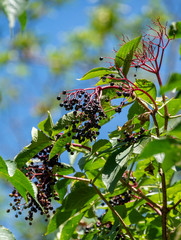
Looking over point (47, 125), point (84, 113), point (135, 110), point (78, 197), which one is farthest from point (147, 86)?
point (78, 197)

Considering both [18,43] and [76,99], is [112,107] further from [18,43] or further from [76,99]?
[18,43]

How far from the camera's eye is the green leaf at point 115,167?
124cm

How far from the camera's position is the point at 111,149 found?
1.33 m

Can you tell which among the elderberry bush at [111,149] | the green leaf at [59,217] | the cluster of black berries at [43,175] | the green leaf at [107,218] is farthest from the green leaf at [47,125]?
the green leaf at [107,218]

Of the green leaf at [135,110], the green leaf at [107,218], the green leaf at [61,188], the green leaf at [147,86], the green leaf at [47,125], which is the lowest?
the green leaf at [107,218]

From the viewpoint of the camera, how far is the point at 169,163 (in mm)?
1200

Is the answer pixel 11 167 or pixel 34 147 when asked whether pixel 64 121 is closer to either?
pixel 34 147

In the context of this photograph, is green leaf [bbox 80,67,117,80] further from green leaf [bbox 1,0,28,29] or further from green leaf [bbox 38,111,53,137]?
green leaf [bbox 1,0,28,29]

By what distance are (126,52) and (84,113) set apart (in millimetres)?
279

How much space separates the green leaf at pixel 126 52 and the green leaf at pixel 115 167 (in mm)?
320

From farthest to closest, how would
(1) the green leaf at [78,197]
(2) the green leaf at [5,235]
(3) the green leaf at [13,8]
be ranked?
(1) the green leaf at [78,197] → (2) the green leaf at [5,235] → (3) the green leaf at [13,8]

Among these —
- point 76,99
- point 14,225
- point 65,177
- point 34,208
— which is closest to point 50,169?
point 65,177

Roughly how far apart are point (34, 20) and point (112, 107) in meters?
10.3

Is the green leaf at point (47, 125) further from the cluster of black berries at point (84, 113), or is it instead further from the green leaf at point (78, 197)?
the green leaf at point (78, 197)
